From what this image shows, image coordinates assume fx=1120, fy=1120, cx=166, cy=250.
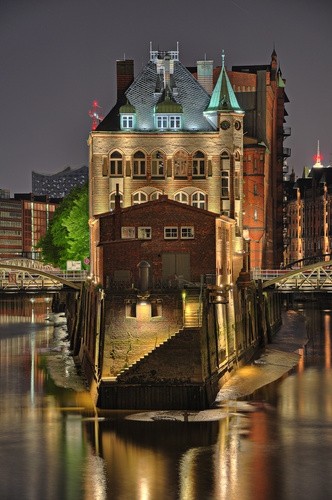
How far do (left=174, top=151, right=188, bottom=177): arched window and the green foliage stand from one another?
2547cm

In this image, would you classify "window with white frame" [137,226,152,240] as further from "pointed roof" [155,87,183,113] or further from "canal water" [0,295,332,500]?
"pointed roof" [155,87,183,113]

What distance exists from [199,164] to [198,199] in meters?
2.51

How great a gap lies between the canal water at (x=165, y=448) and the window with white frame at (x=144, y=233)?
30.6 feet

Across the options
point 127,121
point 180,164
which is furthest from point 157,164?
point 127,121

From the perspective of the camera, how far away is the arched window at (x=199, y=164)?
80.1 m

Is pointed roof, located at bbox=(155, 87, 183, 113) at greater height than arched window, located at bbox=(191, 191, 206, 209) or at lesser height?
greater

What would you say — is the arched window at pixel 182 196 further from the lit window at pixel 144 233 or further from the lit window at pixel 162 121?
the lit window at pixel 144 233

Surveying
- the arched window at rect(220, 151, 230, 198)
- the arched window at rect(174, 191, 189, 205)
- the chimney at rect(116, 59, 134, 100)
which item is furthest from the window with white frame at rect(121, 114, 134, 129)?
the arched window at rect(220, 151, 230, 198)

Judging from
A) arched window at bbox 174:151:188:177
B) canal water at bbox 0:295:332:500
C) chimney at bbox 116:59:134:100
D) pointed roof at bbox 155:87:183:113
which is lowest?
canal water at bbox 0:295:332:500

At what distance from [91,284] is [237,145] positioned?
15.4 meters

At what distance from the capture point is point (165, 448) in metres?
48.6

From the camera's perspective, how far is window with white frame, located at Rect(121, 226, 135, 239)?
63938 mm

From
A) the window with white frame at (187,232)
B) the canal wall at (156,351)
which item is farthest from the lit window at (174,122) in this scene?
the canal wall at (156,351)

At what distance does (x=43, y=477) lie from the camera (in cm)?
4444
